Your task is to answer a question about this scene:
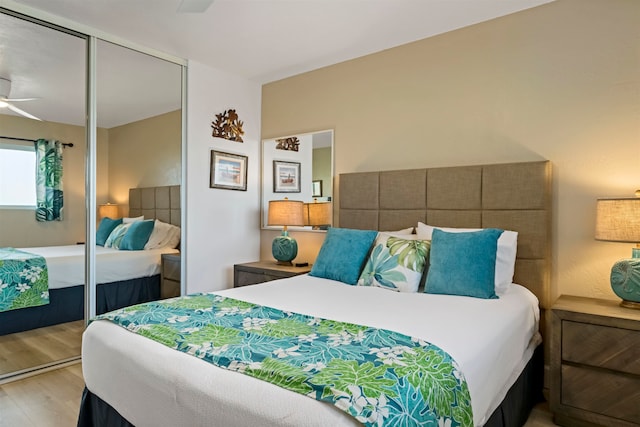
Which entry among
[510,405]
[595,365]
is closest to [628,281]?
[595,365]

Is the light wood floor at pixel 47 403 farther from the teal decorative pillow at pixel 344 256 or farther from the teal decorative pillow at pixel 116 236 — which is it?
the teal decorative pillow at pixel 344 256

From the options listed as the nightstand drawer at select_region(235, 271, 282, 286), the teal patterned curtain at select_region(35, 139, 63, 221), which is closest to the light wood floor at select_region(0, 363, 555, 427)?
the teal patterned curtain at select_region(35, 139, 63, 221)

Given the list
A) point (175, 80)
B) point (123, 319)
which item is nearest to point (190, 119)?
point (175, 80)

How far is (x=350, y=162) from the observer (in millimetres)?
3533

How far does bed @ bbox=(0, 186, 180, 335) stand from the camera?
2.79 meters

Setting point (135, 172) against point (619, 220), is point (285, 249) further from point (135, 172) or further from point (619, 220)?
point (619, 220)

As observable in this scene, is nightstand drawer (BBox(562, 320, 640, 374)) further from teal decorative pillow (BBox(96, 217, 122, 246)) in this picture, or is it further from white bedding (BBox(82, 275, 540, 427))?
teal decorative pillow (BBox(96, 217, 122, 246))

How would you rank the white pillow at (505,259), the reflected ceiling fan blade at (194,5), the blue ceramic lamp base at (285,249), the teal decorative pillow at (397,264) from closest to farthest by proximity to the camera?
the reflected ceiling fan blade at (194,5), the white pillow at (505,259), the teal decorative pillow at (397,264), the blue ceramic lamp base at (285,249)

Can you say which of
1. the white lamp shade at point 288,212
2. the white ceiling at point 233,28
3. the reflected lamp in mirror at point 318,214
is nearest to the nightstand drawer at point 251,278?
the white lamp shade at point 288,212

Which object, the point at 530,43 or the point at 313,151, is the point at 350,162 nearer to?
the point at 313,151

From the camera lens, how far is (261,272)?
354 centimetres

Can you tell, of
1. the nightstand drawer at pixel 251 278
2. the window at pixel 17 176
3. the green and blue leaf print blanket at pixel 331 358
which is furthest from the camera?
the nightstand drawer at pixel 251 278

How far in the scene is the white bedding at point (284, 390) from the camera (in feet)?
3.72

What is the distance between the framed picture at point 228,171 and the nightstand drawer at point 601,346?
9.82ft
